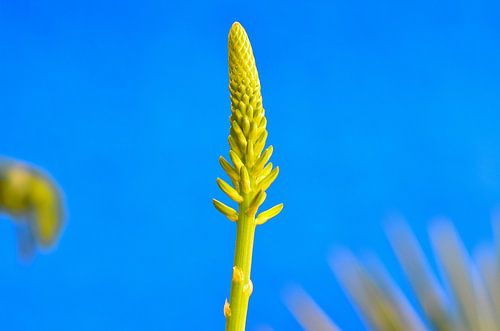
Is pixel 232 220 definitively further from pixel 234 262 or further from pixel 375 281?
pixel 375 281

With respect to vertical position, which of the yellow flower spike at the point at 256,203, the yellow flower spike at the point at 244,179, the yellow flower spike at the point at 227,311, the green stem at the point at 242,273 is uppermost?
the yellow flower spike at the point at 244,179

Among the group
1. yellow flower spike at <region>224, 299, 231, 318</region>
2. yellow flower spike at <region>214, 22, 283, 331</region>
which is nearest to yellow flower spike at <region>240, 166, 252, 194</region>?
yellow flower spike at <region>214, 22, 283, 331</region>

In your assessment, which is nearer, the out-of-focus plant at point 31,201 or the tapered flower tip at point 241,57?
the out-of-focus plant at point 31,201

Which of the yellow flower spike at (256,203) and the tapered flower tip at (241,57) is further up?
the tapered flower tip at (241,57)

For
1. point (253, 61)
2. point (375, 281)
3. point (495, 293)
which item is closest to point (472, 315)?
point (495, 293)

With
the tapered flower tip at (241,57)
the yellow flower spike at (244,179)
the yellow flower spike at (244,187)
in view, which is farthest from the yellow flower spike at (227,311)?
the tapered flower tip at (241,57)

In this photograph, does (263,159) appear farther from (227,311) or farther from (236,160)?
(227,311)

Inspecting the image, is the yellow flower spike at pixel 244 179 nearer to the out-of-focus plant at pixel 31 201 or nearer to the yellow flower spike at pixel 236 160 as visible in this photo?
the yellow flower spike at pixel 236 160
